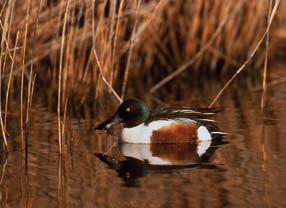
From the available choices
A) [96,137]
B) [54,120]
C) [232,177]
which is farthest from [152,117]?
[232,177]

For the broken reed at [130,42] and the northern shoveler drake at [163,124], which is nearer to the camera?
the northern shoveler drake at [163,124]

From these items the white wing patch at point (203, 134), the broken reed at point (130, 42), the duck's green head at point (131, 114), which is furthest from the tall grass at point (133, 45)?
the white wing patch at point (203, 134)

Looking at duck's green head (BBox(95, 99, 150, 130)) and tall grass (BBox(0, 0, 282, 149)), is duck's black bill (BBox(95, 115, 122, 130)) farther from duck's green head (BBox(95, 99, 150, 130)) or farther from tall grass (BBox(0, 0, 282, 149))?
tall grass (BBox(0, 0, 282, 149))

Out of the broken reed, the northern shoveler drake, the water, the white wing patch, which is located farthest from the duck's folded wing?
the broken reed

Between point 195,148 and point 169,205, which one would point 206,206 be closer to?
point 169,205

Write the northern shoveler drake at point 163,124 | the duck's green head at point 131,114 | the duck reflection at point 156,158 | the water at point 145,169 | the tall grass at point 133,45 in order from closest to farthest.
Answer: the water at point 145,169, the duck reflection at point 156,158, the northern shoveler drake at point 163,124, the duck's green head at point 131,114, the tall grass at point 133,45

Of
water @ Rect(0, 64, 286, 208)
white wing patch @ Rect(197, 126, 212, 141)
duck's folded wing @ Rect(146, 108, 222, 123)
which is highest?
duck's folded wing @ Rect(146, 108, 222, 123)

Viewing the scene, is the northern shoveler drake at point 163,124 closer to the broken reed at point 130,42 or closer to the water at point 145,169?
the water at point 145,169

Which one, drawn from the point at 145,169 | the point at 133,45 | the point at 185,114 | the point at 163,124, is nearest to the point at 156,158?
the point at 145,169
